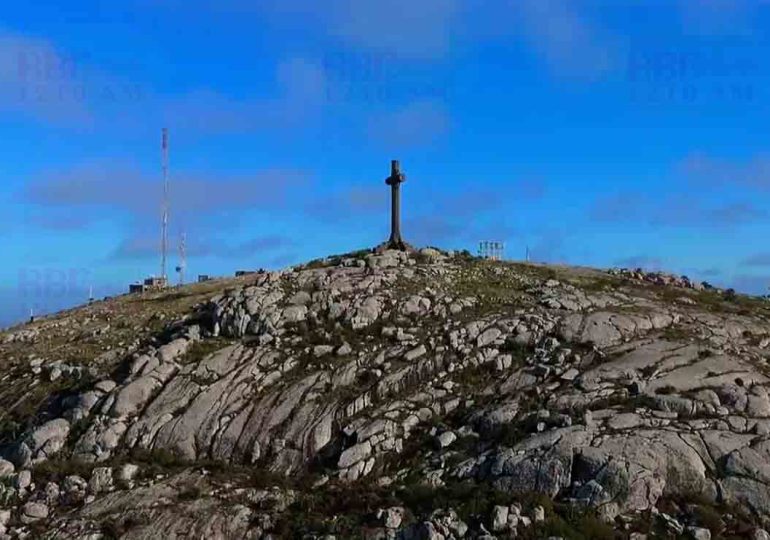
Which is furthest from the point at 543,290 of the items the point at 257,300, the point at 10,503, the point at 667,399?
the point at 10,503

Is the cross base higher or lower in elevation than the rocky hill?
higher

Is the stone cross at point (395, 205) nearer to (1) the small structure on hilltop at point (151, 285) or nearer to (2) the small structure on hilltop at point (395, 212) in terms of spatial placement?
(2) the small structure on hilltop at point (395, 212)

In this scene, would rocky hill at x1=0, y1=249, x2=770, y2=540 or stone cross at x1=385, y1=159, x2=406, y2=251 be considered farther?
stone cross at x1=385, y1=159, x2=406, y2=251

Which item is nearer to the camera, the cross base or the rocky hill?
the rocky hill

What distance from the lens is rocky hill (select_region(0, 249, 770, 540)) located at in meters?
19.0

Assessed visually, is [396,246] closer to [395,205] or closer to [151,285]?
[395,205]

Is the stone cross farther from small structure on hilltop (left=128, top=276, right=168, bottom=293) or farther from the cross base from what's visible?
small structure on hilltop (left=128, top=276, right=168, bottom=293)

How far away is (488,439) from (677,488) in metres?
5.18

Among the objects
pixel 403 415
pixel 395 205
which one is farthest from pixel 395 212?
pixel 403 415

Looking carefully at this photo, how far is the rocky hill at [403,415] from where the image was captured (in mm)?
18953

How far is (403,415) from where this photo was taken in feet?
76.0

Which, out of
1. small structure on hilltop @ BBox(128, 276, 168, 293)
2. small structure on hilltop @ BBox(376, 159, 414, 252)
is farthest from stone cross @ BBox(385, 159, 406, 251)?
small structure on hilltop @ BBox(128, 276, 168, 293)

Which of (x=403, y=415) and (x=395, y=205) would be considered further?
(x=395, y=205)

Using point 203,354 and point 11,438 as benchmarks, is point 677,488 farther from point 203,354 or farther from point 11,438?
point 11,438
